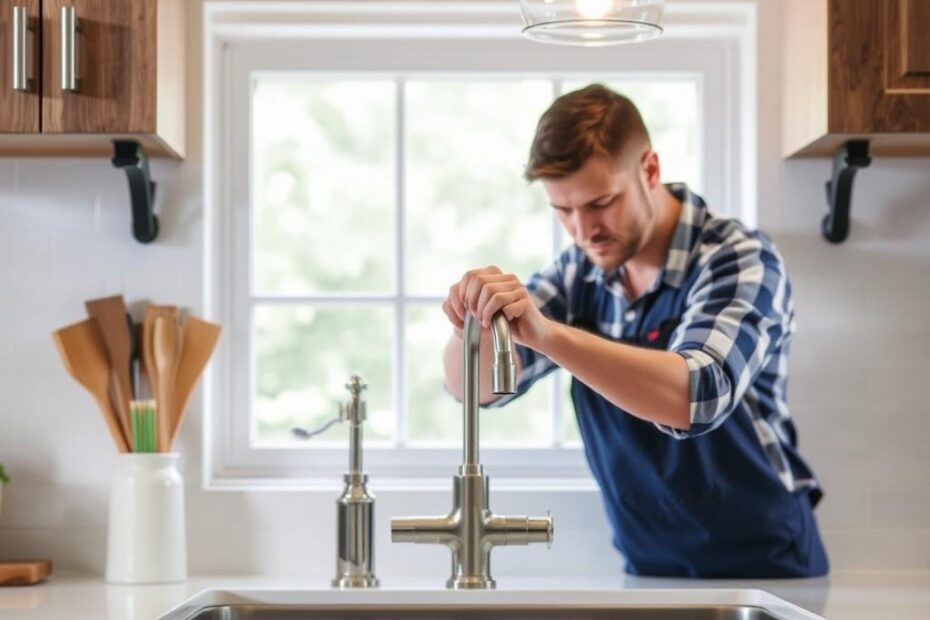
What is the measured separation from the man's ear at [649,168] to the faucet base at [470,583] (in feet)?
2.27

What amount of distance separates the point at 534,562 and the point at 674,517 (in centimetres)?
34

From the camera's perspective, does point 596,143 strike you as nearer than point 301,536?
Yes

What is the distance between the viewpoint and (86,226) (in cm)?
262

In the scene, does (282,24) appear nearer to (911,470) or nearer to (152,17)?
(152,17)

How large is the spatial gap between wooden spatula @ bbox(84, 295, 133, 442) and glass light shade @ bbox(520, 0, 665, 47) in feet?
3.03

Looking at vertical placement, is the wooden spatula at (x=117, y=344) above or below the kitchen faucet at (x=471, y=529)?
above

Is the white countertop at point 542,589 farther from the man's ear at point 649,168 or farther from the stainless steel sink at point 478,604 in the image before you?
the man's ear at point 649,168

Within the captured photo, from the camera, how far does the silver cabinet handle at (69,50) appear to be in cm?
224

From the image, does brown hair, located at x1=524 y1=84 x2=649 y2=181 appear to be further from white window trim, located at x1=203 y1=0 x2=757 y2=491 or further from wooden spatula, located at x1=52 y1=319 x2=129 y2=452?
wooden spatula, located at x1=52 y1=319 x2=129 y2=452

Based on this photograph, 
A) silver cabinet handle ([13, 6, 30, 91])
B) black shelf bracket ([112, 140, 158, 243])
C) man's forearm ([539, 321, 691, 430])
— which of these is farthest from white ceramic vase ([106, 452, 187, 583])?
man's forearm ([539, 321, 691, 430])

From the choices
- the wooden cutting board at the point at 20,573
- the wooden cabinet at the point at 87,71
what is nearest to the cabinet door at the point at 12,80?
the wooden cabinet at the point at 87,71

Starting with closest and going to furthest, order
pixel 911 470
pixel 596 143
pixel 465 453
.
Answer: pixel 465 453 < pixel 596 143 < pixel 911 470

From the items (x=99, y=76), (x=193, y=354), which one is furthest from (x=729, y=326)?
(x=99, y=76)

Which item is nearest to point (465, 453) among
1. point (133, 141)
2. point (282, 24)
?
point (133, 141)
